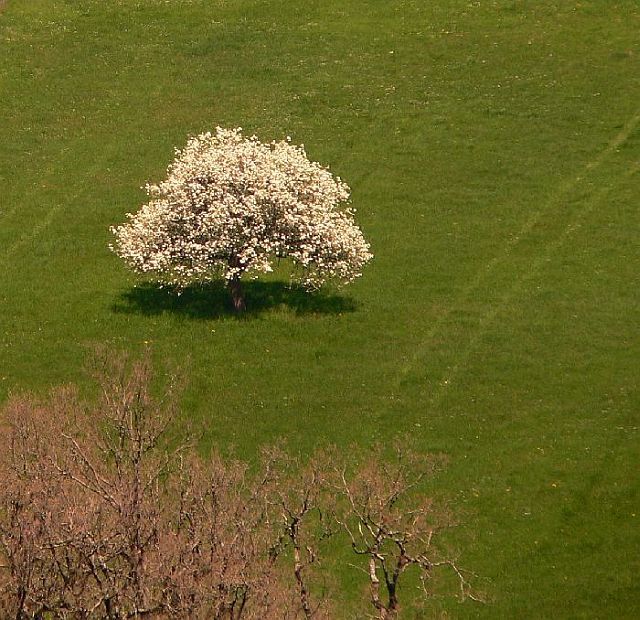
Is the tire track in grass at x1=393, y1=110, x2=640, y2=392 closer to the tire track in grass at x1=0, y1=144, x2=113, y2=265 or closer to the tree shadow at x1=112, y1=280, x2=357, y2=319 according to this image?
the tree shadow at x1=112, y1=280, x2=357, y2=319

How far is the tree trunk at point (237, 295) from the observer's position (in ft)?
232

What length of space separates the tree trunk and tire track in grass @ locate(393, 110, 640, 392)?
10181mm

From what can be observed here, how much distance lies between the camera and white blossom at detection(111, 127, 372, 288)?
69.1 metres

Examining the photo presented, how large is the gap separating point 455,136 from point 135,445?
54193 mm

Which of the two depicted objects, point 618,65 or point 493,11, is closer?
point 618,65

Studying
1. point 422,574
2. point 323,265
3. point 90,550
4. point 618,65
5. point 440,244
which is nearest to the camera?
point 90,550

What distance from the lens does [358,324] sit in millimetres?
70125

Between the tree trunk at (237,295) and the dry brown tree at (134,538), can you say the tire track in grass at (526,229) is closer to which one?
the tree trunk at (237,295)

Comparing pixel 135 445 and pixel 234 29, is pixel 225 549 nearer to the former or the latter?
pixel 135 445

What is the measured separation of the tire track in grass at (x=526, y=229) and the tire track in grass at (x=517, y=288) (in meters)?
1.79

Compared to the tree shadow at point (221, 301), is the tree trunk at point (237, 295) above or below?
above

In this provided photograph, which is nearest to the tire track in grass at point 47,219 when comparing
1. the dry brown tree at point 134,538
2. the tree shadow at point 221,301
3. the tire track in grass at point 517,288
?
the tree shadow at point 221,301

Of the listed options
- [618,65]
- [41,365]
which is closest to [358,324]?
[41,365]

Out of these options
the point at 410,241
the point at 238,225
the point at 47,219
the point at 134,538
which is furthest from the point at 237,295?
the point at 134,538
